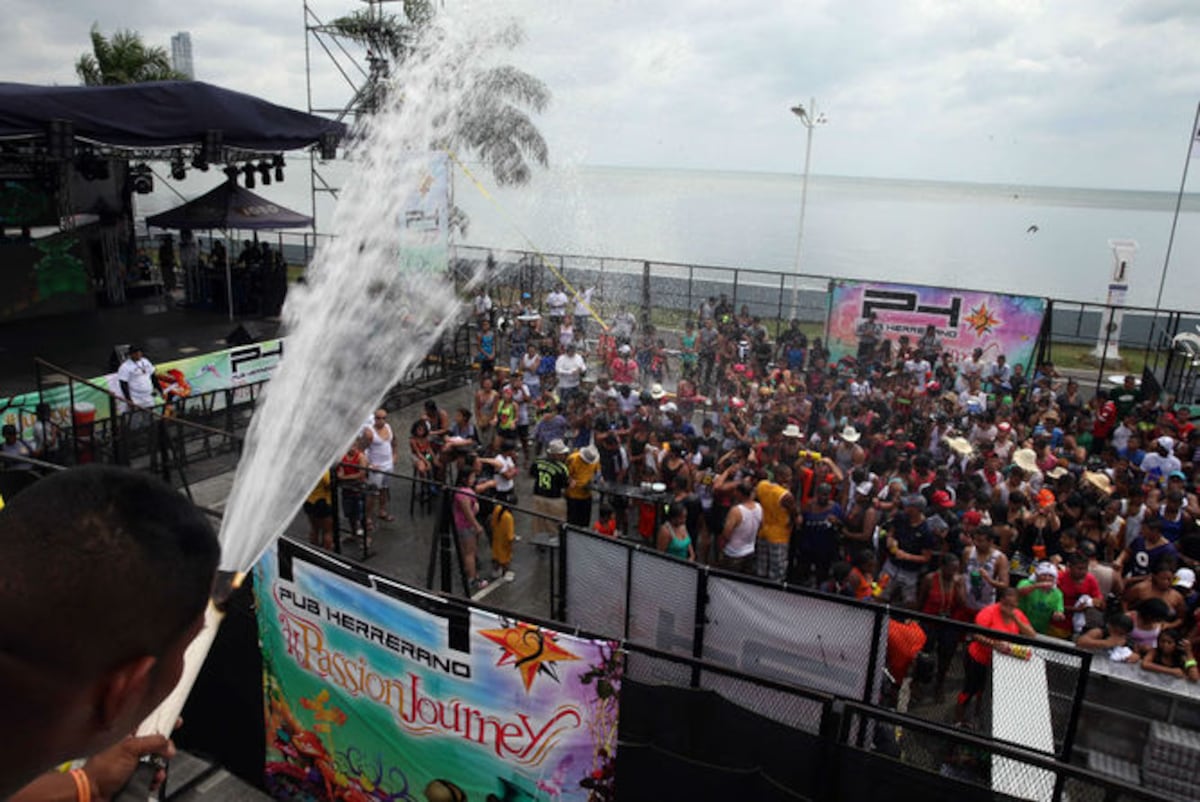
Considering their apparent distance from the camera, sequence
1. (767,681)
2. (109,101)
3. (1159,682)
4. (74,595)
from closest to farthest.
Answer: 1. (74,595)
2. (767,681)
3. (1159,682)
4. (109,101)

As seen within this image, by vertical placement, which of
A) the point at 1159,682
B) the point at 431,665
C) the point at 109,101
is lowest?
the point at 1159,682

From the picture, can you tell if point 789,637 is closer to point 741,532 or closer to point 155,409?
point 741,532

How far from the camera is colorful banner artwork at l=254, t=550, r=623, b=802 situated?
4.98m

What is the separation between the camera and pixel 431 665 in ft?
17.1

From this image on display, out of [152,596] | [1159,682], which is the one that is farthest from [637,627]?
[152,596]

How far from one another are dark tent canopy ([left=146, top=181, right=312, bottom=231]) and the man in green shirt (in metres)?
20.3

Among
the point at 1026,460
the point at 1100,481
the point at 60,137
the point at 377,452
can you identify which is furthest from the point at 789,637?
the point at 60,137

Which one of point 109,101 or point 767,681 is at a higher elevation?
point 109,101

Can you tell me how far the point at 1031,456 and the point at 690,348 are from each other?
1025 centimetres

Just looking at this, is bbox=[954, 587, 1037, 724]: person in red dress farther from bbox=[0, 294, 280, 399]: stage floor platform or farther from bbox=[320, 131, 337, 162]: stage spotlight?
bbox=[320, 131, 337, 162]: stage spotlight

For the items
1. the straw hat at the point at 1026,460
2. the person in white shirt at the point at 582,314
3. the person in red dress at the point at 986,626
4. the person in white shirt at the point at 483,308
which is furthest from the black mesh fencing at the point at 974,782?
the person in white shirt at the point at 483,308

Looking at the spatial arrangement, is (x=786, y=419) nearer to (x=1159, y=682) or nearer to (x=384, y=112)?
(x=1159, y=682)

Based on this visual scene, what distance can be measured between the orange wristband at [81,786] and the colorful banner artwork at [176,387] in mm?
9928

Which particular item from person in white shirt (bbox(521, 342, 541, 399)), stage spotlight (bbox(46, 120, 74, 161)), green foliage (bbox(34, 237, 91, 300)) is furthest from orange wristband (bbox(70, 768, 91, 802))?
green foliage (bbox(34, 237, 91, 300))
